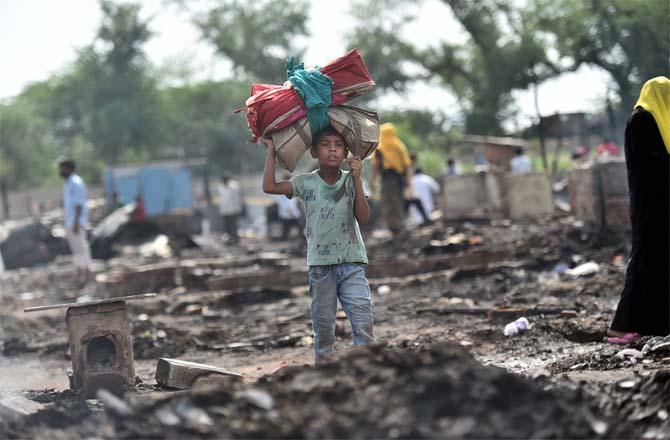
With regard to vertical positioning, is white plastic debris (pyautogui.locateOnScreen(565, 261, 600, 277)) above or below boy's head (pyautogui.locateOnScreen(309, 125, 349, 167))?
below

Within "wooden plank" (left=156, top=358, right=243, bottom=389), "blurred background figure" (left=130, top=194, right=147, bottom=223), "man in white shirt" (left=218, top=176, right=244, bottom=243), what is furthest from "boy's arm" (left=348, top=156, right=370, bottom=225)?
"blurred background figure" (left=130, top=194, right=147, bottom=223)

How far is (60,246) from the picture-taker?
81.5 ft

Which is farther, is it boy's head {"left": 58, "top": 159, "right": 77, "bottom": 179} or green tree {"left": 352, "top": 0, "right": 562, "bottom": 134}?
green tree {"left": 352, "top": 0, "right": 562, "bottom": 134}

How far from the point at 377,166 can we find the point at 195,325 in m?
6.54

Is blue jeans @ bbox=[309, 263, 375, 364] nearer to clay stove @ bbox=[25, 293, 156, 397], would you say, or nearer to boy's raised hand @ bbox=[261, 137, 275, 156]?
boy's raised hand @ bbox=[261, 137, 275, 156]

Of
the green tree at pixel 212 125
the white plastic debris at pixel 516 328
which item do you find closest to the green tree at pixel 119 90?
the green tree at pixel 212 125

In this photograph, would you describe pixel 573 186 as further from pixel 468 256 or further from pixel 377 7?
pixel 377 7

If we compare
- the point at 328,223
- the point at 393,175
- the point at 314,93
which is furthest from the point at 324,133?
the point at 393,175

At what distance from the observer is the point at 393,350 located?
4074 mm

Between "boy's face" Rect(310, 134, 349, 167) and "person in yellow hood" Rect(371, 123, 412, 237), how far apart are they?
1008 centimetres

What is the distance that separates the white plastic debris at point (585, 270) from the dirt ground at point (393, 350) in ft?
0.26

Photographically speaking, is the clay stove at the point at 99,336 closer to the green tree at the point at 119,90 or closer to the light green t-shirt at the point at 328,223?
the light green t-shirt at the point at 328,223

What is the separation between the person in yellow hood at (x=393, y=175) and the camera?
15.6m

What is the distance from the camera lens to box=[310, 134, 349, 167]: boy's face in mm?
5219
